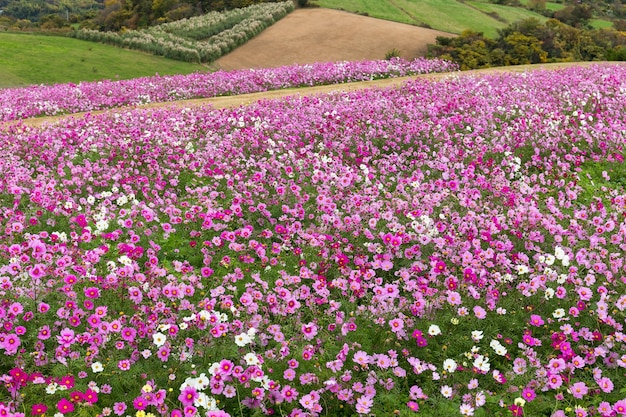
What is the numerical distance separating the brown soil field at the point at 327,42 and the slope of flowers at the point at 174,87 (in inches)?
290

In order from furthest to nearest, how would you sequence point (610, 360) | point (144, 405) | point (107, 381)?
point (610, 360), point (107, 381), point (144, 405)

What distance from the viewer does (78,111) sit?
1761 centimetres

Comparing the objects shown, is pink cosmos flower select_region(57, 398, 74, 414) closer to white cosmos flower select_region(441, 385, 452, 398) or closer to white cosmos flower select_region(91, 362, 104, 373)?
white cosmos flower select_region(91, 362, 104, 373)

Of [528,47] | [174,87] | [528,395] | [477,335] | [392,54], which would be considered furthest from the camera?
[392,54]

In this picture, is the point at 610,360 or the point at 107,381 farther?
the point at 610,360

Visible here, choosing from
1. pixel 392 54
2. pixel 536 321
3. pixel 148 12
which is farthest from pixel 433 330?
pixel 148 12

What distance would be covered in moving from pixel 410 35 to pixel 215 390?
112ft

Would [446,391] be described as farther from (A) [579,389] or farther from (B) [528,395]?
(A) [579,389]

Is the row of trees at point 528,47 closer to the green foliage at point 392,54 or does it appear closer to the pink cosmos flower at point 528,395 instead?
the green foliage at point 392,54

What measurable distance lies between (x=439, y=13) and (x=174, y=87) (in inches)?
1267

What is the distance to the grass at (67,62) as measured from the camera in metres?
24.2

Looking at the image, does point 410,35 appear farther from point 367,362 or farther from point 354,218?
point 367,362

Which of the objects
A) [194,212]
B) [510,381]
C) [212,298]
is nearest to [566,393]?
[510,381]

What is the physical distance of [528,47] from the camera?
91.4 feet
